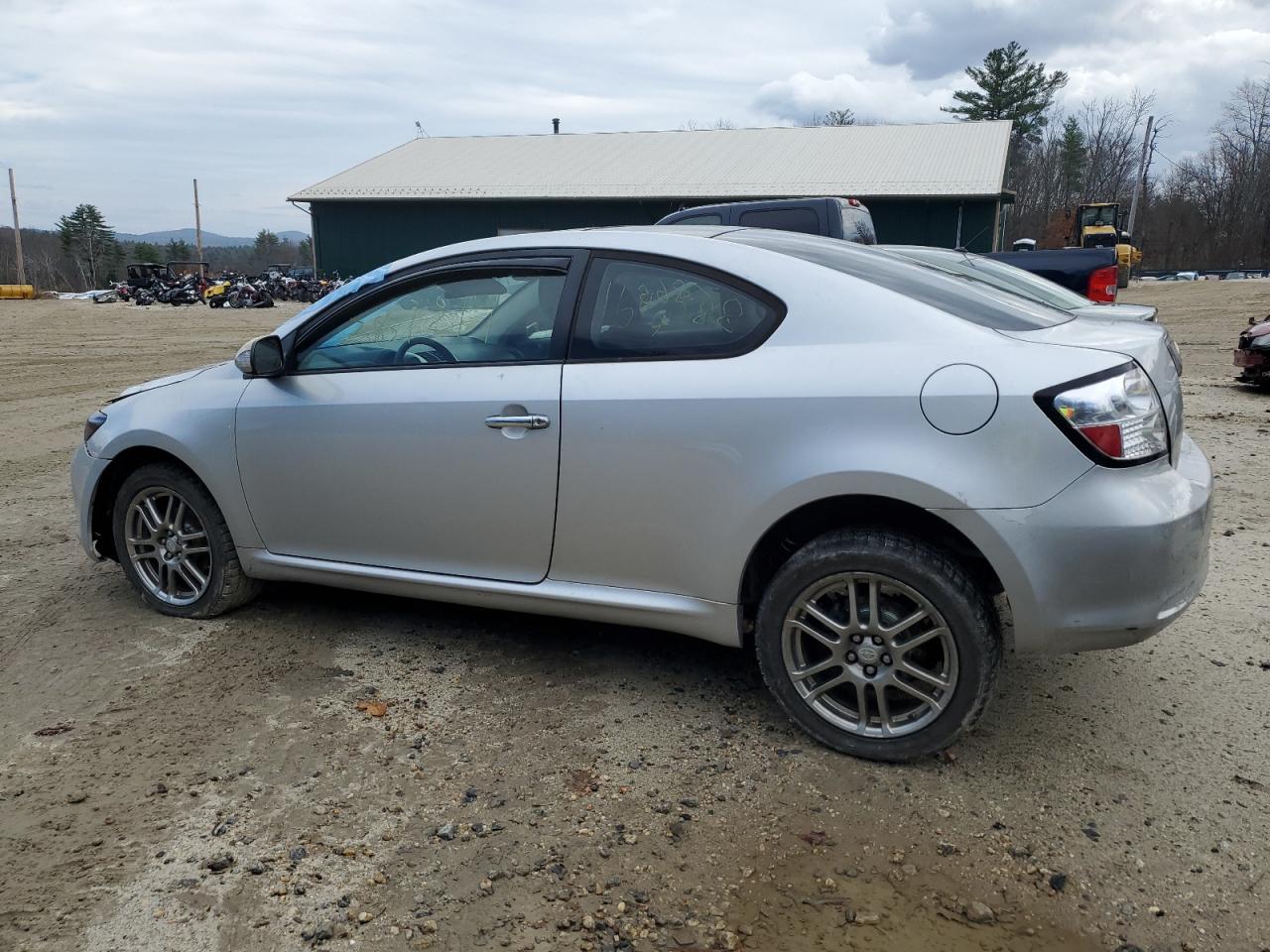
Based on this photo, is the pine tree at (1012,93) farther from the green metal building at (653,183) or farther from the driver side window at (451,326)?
the driver side window at (451,326)

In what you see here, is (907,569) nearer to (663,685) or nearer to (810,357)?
(810,357)

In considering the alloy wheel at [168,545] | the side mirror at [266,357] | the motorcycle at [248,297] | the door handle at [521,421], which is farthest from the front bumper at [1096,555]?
the motorcycle at [248,297]

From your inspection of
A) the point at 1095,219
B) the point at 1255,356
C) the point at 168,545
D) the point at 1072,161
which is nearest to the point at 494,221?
the point at 1095,219

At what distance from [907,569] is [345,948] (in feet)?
6.04

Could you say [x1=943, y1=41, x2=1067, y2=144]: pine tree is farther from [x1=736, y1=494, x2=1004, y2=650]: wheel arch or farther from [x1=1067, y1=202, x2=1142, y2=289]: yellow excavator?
[x1=736, y1=494, x2=1004, y2=650]: wheel arch

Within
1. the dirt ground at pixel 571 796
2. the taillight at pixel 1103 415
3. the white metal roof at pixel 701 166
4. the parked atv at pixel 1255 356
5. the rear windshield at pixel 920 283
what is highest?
the white metal roof at pixel 701 166

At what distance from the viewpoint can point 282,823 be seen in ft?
9.32

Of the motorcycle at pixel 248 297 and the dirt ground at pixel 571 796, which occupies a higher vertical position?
the motorcycle at pixel 248 297

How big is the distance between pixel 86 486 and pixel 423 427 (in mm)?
1922

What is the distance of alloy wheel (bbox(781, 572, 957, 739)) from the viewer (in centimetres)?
301

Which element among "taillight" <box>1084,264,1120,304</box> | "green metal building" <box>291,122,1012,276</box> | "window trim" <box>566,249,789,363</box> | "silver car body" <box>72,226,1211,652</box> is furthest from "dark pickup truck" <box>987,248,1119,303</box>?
"green metal building" <box>291,122,1012,276</box>

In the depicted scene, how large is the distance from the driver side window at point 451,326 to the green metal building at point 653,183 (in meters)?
26.8

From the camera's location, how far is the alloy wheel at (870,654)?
3008 millimetres

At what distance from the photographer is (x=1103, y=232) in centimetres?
3631
